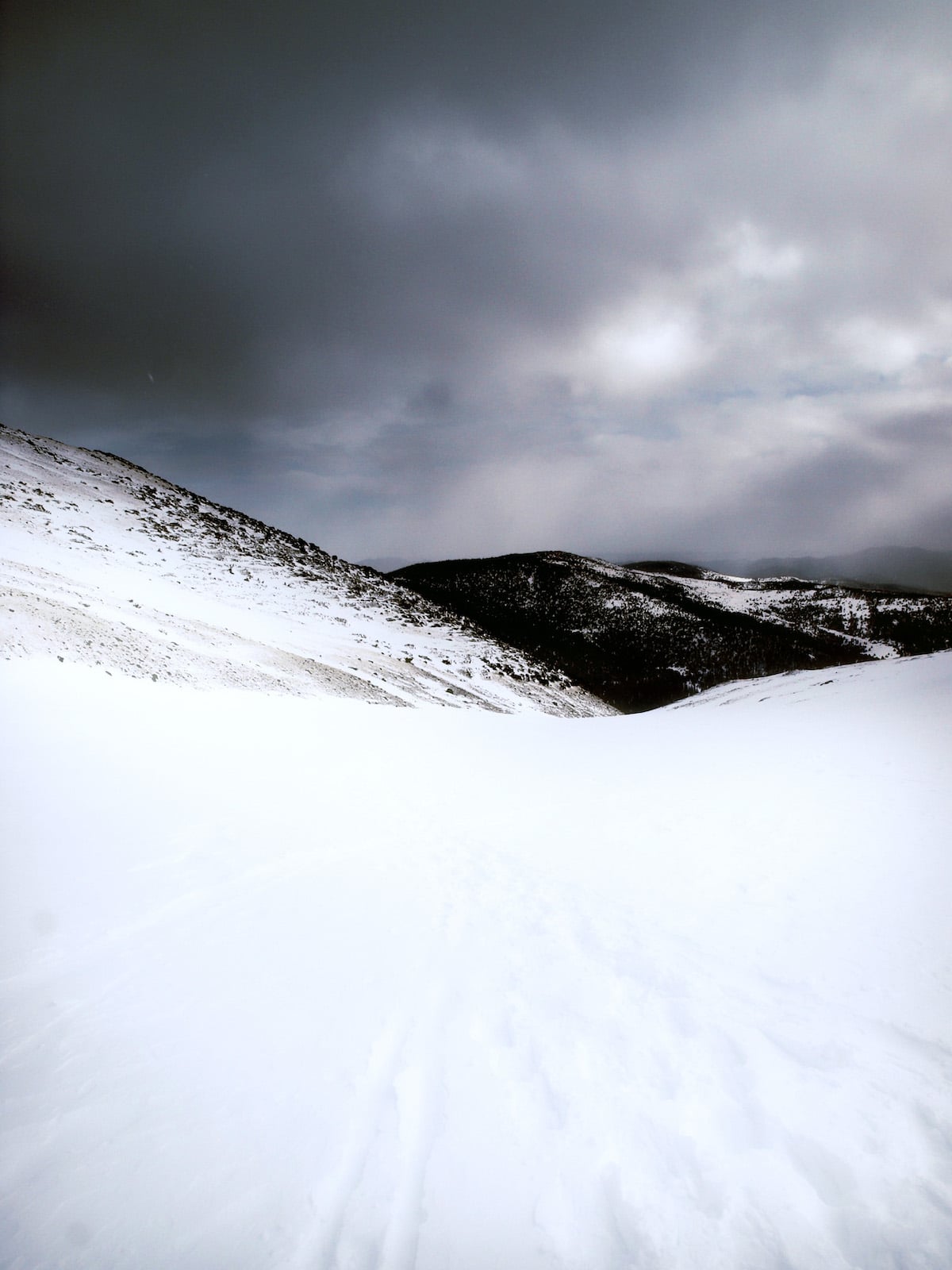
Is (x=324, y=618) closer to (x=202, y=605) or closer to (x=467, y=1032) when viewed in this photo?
(x=202, y=605)

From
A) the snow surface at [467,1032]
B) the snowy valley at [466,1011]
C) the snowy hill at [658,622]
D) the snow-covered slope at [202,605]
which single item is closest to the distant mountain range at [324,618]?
the snow-covered slope at [202,605]

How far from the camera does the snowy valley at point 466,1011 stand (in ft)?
7.02

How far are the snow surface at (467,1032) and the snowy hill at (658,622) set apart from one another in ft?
168

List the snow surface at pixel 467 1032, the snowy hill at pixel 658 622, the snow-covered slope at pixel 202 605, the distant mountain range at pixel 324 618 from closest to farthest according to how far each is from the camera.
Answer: the snow surface at pixel 467 1032 < the snow-covered slope at pixel 202 605 < the distant mountain range at pixel 324 618 < the snowy hill at pixel 658 622

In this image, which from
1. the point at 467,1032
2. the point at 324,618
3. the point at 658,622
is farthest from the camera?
the point at 658,622

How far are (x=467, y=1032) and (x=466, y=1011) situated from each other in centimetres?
18

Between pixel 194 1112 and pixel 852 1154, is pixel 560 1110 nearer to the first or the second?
pixel 852 1154

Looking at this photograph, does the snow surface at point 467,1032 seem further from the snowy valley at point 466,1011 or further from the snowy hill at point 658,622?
the snowy hill at point 658,622

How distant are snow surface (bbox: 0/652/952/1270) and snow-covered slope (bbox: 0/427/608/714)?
9.48 meters

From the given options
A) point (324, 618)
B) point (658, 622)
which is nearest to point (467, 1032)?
point (324, 618)

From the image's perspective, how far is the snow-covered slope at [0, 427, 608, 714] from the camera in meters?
15.7

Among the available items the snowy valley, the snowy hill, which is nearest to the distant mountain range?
the snowy hill

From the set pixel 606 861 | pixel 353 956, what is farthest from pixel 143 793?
pixel 606 861

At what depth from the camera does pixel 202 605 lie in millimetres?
29688
